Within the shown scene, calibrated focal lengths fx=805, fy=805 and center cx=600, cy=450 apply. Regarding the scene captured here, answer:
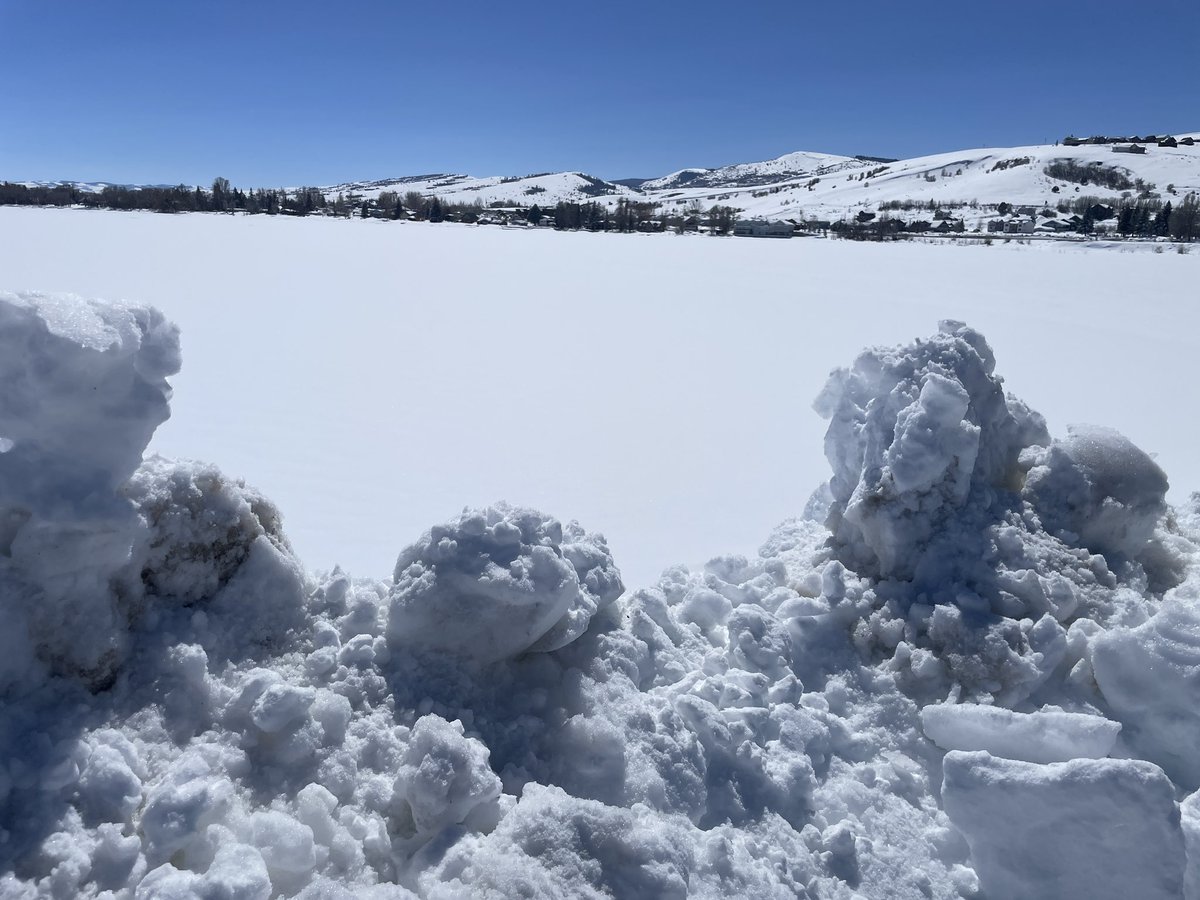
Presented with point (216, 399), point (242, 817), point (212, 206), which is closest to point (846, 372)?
point (242, 817)

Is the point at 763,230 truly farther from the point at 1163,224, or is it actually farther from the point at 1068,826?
the point at 1068,826

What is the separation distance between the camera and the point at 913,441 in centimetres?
314

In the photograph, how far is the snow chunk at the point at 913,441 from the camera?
3145 millimetres

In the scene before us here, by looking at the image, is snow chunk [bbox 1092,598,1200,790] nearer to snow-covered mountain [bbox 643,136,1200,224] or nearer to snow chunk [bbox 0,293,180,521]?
snow chunk [bbox 0,293,180,521]

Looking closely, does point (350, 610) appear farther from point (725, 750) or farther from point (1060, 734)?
point (1060, 734)

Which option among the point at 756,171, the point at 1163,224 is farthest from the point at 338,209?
the point at 756,171

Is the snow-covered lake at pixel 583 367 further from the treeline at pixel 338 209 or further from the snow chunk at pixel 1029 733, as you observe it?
the treeline at pixel 338 209

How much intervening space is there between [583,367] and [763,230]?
2752 centimetres

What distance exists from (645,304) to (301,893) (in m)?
13.0

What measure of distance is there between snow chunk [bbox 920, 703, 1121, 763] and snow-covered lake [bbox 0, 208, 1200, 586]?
2.06 m

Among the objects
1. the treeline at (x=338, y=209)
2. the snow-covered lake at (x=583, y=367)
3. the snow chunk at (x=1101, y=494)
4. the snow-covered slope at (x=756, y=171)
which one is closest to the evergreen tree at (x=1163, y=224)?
the snow-covered lake at (x=583, y=367)

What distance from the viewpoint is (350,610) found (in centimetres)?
245

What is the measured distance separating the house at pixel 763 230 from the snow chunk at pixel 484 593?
32.8 metres

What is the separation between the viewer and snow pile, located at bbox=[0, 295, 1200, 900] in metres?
1.75
